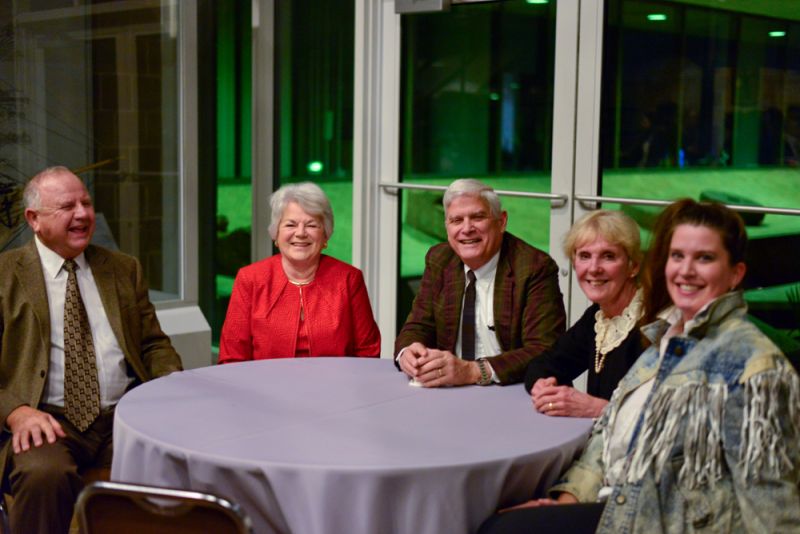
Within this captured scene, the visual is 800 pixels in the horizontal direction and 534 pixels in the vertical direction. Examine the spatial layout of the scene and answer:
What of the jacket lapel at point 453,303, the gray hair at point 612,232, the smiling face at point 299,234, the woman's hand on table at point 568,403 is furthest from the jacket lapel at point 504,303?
the smiling face at point 299,234

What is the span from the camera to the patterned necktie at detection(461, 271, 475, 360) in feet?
11.9

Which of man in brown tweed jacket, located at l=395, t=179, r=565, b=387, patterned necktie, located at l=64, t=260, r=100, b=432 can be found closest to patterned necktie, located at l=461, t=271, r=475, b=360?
man in brown tweed jacket, located at l=395, t=179, r=565, b=387

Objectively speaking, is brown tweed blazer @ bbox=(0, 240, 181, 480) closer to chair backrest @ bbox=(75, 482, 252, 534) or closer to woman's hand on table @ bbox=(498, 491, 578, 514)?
chair backrest @ bbox=(75, 482, 252, 534)

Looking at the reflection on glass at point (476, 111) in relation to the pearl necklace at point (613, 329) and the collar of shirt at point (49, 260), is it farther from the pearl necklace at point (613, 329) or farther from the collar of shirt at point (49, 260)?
the collar of shirt at point (49, 260)

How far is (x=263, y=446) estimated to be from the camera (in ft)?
8.52

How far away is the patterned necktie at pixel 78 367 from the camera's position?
135 inches

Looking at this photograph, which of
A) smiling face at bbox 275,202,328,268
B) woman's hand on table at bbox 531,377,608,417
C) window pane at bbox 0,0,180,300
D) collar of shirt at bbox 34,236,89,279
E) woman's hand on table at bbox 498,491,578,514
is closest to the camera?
woman's hand on table at bbox 498,491,578,514

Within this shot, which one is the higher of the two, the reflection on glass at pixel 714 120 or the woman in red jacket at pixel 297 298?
the reflection on glass at pixel 714 120

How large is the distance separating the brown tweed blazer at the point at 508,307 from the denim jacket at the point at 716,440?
918mm

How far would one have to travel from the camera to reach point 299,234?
3.88 meters

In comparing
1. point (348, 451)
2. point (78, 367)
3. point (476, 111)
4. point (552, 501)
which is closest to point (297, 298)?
point (78, 367)

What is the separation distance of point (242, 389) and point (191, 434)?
21.0 inches

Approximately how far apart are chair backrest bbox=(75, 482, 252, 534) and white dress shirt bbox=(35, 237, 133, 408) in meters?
1.30

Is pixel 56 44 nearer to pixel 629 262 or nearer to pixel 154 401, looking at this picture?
pixel 154 401
